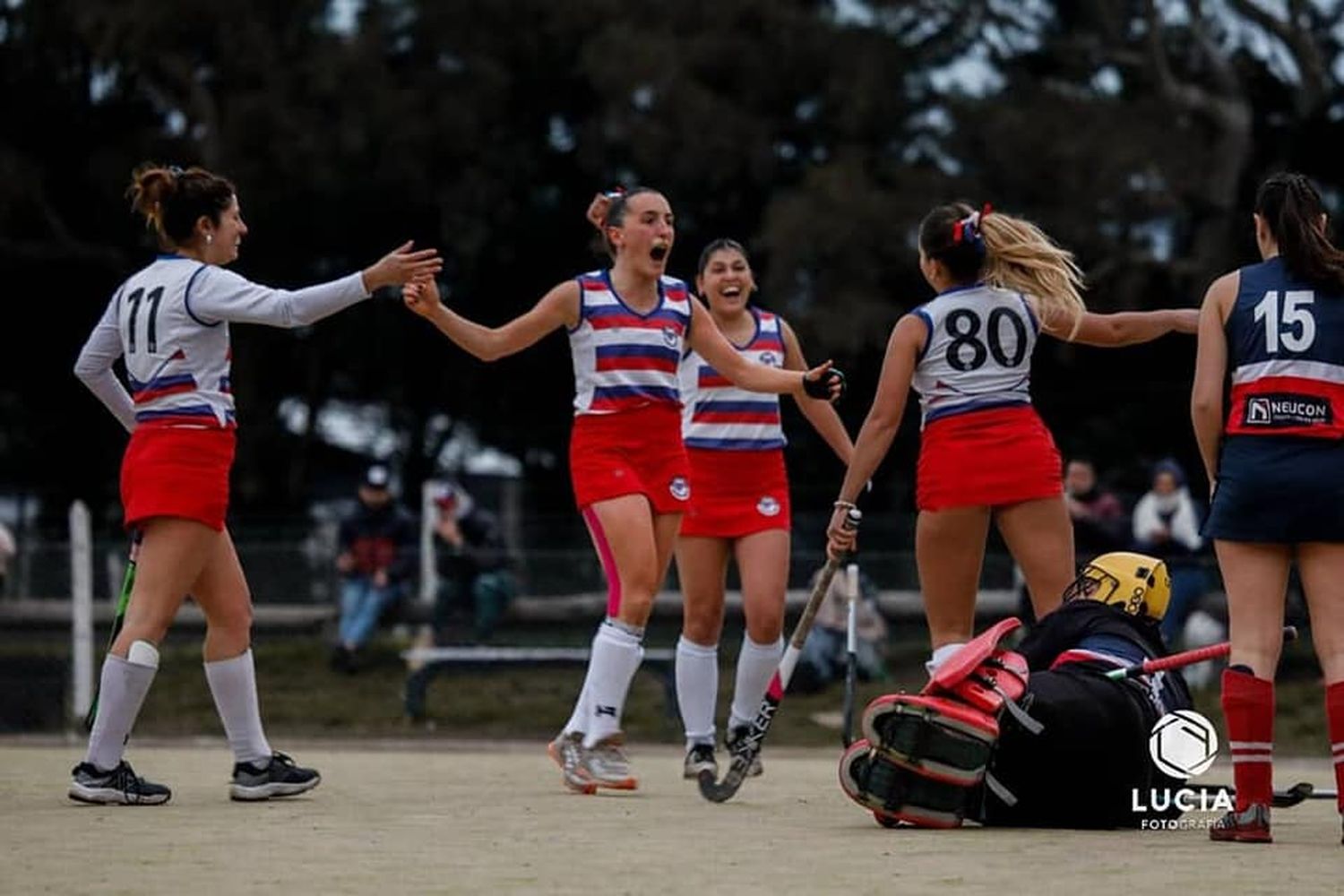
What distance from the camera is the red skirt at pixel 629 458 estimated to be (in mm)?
9547

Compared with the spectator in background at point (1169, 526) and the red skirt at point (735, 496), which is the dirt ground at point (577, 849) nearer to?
the red skirt at point (735, 496)

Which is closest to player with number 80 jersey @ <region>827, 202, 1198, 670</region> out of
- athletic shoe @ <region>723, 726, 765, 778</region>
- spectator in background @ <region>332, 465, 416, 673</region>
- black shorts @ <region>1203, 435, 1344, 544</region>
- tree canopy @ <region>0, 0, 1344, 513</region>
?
athletic shoe @ <region>723, 726, 765, 778</region>

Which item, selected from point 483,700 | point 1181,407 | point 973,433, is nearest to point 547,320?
point 973,433

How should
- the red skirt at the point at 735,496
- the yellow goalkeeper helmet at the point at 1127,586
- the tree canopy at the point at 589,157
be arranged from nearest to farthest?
the yellow goalkeeper helmet at the point at 1127,586 < the red skirt at the point at 735,496 < the tree canopy at the point at 589,157

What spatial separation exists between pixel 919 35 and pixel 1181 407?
5881mm

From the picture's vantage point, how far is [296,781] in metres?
9.10

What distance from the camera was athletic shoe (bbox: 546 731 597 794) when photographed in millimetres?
9492

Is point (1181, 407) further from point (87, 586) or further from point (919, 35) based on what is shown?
point (87, 586)

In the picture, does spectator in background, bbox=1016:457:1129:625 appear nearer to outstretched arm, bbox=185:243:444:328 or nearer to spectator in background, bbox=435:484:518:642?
spectator in background, bbox=435:484:518:642

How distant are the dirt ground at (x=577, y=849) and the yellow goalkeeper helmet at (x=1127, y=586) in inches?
33.2

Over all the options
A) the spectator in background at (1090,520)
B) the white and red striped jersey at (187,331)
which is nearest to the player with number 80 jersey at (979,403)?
the white and red striped jersey at (187,331)

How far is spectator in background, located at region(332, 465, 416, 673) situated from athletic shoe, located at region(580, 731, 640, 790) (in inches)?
363

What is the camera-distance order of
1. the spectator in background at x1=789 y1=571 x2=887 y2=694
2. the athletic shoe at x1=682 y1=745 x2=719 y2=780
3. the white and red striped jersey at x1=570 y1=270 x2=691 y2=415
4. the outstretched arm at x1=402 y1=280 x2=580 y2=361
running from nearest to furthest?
the outstretched arm at x1=402 y1=280 x2=580 y2=361
the white and red striped jersey at x1=570 y1=270 x2=691 y2=415
the athletic shoe at x1=682 y1=745 x2=719 y2=780
the spectator in background at x1=789 y1=571 x2=887 y2=694

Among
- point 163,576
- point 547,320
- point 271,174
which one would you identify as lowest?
point 163,576
